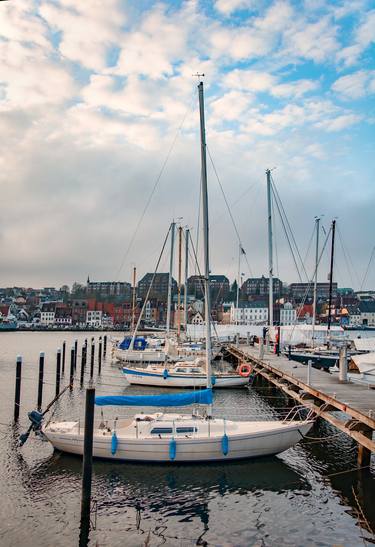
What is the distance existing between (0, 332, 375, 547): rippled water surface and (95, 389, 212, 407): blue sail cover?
2.52 metres

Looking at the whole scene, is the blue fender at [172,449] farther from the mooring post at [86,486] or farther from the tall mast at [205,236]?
the mooring post at [86,486]

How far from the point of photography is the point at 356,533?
1301 centimetres

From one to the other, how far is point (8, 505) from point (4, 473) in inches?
113

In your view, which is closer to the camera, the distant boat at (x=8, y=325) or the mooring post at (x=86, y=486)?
the mooring post at (x=86, y=486)

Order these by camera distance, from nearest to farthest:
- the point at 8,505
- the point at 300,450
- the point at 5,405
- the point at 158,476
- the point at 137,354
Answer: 1. the point at 8,505
2. the point at 158,476
3. the point at 300,450
4. the point at 5,405
5. the point at 137,354

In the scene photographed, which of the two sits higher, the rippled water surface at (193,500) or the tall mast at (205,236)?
the tall mast at (205,236)

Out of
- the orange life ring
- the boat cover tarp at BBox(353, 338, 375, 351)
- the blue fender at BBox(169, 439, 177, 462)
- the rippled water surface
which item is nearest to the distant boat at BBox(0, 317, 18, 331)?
the orange life ring

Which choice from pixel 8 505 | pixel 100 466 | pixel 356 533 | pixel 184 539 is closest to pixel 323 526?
pixel 356 533

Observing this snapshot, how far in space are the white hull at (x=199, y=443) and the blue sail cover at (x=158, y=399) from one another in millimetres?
1168

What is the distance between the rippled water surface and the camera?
42.3ft

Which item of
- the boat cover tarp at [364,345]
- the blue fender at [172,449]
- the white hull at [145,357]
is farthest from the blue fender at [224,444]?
the boat cover tarp at [364,345]

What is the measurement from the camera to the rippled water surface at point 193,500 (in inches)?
508

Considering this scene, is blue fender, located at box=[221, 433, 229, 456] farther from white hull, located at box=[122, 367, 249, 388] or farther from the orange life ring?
the orange life ring

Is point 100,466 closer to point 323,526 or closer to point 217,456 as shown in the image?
point 217,456
